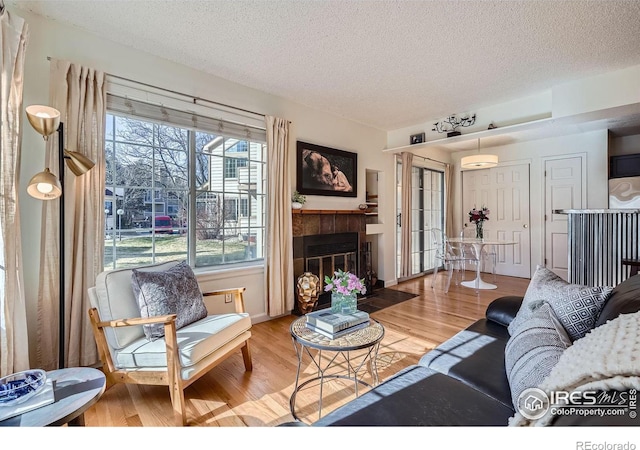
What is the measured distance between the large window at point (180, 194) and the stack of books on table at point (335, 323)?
5.50ft

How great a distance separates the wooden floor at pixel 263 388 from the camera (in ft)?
5.73

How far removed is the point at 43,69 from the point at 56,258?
136 centimetres

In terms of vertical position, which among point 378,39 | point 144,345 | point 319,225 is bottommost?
point 144,345

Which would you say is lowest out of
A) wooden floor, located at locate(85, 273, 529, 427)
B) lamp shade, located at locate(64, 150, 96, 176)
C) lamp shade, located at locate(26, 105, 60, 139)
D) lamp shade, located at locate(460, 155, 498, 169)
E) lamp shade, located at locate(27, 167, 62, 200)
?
wooden floor, located at locate(85, 273, 529, 427)

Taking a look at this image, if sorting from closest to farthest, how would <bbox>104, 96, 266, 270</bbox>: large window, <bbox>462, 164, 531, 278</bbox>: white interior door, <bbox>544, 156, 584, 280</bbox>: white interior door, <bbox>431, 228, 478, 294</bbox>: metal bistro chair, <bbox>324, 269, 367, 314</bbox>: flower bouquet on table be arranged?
<bbox>324, 269, 367, 314</bbox>: flower bouquet on table < <bbox>104, 96, 266, 270</bbox>: large window < <bbox>431, 228, 478, 294</bbox>: metal bistro chair < <bbox>544, 156, 584, 280</bbox>: white interior door < <bbox>462, 164, 531, 278</bbox>: white interior door

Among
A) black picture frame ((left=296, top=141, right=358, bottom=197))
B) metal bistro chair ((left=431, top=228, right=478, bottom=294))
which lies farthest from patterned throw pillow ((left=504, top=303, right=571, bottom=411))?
metal bistro chair ((left=431, top=228, right=478, bottom=294))

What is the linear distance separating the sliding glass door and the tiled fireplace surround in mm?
1185

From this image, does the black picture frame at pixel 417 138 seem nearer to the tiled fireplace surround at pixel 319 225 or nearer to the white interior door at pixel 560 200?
the tiled fireplace surround at pixel 319 225

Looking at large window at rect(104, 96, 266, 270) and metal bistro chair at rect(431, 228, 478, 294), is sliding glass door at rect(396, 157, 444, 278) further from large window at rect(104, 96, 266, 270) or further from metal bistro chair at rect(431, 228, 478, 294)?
large window at rect(104, 96, 266, 270)

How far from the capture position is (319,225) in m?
3.87

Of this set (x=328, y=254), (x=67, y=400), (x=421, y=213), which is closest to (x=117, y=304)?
(x=67, y=400)

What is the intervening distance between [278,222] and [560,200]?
5048 mm

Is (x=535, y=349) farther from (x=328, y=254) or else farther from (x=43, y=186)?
(x=328, y=254)

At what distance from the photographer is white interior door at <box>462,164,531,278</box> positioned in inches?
220
